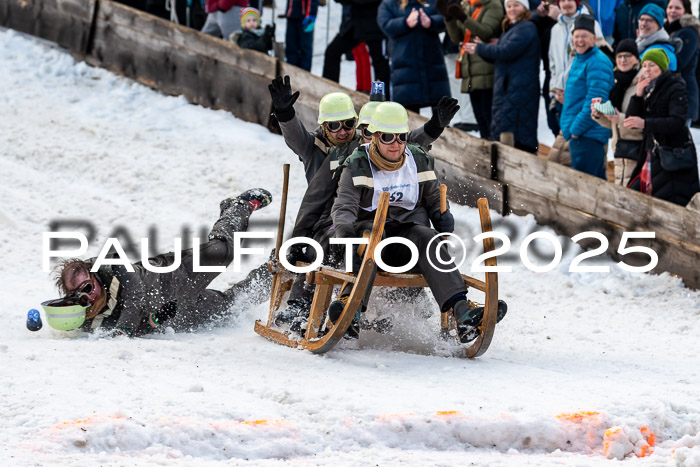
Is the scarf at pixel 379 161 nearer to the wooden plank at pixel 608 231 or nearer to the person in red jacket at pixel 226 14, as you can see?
the wooden plank at pixel 608 231

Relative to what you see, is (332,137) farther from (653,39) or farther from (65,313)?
(653,39)

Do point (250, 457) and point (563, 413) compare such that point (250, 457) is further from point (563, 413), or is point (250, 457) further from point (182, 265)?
point (182, 265)

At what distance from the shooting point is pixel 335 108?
6805mm

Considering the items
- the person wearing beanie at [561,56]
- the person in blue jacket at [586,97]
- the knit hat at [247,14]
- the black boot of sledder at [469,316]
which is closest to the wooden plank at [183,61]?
the knit hat at [247,14]

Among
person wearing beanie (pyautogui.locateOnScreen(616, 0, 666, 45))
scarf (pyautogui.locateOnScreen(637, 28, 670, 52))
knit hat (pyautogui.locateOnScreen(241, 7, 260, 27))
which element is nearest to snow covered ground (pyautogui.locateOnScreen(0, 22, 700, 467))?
scarf (pyautogui.locateOnScreen(637, 28, 670, 52))

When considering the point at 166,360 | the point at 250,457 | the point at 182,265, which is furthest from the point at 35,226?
the point at 250,457

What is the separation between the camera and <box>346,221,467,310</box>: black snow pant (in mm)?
5968

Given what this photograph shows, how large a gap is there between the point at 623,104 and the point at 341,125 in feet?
8.90

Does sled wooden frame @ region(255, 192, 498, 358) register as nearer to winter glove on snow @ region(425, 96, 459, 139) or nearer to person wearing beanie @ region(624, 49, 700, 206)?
winter glove on snow @ region(425, 96, 459, 139)

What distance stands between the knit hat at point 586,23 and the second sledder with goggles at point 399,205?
9.21 feet

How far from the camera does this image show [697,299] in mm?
7805

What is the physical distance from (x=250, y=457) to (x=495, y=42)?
6.18 meters

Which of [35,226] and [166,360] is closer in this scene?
[166,360]

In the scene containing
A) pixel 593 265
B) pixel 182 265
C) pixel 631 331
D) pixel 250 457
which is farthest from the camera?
pixel 593 265
